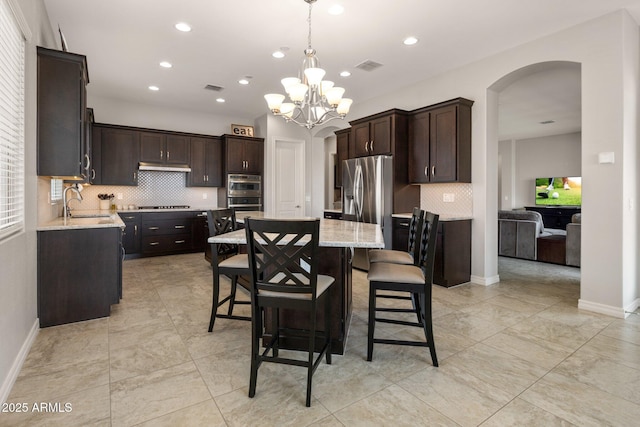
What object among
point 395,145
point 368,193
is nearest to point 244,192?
point 368,193

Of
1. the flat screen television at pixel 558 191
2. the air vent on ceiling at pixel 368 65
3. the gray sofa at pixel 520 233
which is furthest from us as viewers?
the flat screen television at pixel 558 191

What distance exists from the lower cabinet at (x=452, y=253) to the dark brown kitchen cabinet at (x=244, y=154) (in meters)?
3.71

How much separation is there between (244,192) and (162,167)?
A: 5.15 feet

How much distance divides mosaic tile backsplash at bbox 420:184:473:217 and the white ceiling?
1601 mm

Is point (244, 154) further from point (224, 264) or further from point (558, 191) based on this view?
point (558, 191)

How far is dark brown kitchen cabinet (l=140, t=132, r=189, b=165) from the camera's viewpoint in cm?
610

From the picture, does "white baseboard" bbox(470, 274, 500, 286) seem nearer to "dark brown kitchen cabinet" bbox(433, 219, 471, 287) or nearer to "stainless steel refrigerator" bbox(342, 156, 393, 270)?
"dark brown kitchen cabinet" bbox(433, 219, 471, 287)

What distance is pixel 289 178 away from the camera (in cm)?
734

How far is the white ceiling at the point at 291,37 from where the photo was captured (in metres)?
3.08

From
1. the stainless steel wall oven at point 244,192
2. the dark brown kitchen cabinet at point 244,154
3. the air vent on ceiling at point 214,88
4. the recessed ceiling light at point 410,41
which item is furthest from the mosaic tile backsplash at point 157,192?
the recessed ceiling light at point 410,41

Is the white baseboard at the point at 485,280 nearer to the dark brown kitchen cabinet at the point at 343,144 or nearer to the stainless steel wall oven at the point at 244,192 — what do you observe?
the dark brown kitchen cabinet at the point at 343,144

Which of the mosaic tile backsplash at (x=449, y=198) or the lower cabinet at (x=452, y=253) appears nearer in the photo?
the lower cabinet at (x=452, y=253)

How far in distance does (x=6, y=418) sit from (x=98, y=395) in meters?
0.38

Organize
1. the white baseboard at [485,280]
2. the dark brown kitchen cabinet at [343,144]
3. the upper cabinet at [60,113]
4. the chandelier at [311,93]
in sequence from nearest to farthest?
the upper cabinet at [60,113] < the chandelier at [311,93] < the white baseboard at [485,280] < the dark brown kitchen cabinet at [343,144]
